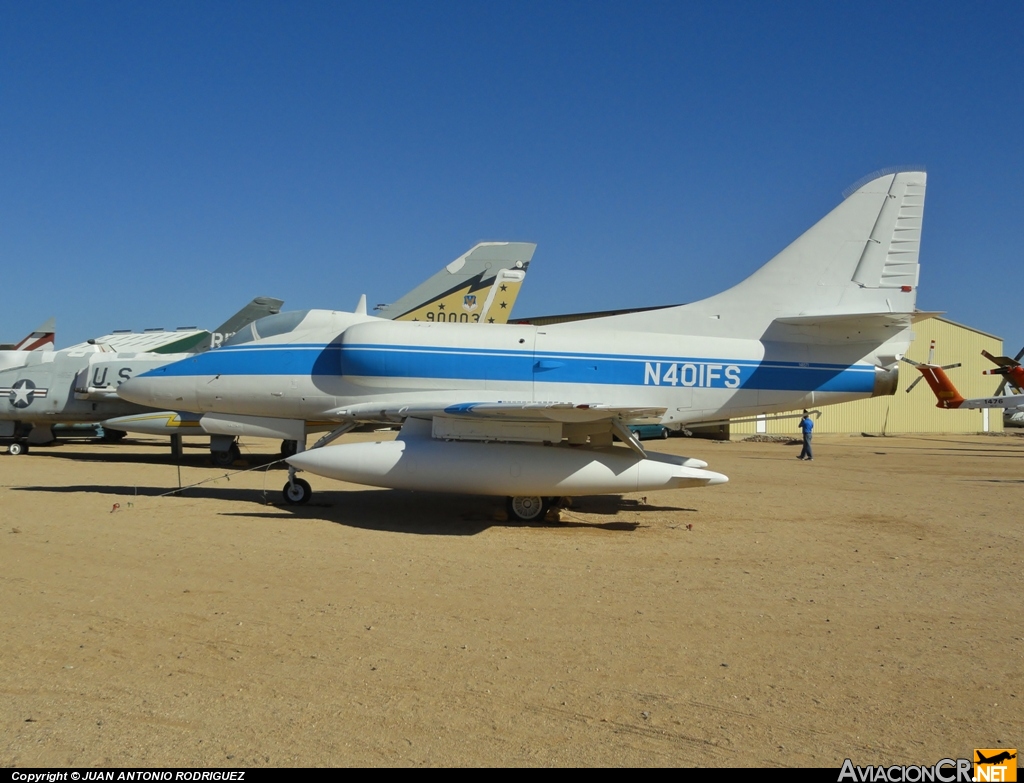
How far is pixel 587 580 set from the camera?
7.38 metres

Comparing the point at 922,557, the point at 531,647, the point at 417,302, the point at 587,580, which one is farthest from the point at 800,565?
the point at 417,302

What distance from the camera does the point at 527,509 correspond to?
35.9 ft

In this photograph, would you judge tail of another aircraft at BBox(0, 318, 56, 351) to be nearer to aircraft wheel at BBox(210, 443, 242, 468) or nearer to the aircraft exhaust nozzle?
aircraft wheel at BBox(210, 443, 242, 468)

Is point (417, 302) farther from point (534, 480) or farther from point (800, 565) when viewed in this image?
point (800, 565)

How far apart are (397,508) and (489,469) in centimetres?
229

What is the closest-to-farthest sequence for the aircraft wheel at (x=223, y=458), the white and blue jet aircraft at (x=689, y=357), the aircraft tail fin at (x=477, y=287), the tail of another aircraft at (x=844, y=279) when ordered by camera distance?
the white and blue jet aircraft at (x=689, y=357) < the tail of another aircraft at (x=844, y=279) < the aircraft tail fin at (x=477, y=287) < the aircraft wheel at (x=223, y=458)

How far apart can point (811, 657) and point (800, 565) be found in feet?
10.2

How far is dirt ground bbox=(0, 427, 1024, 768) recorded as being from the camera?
3.89 m

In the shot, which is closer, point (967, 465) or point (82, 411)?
point (82, 411)

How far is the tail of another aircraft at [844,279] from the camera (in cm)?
1097

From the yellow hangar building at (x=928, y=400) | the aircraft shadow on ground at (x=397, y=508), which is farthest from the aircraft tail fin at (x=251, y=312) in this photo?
the yellow hangar building at (x=928, y=400)

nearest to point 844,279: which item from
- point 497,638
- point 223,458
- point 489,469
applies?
point 489,469

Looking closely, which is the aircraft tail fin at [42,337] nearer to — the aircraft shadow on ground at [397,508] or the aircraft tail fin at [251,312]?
the aircraft tail fin at [251,312]

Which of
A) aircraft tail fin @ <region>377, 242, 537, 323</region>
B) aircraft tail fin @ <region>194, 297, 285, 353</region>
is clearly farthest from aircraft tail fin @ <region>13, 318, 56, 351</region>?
aircraft tail fin @ <region>377, 242, 537, 323</region>
